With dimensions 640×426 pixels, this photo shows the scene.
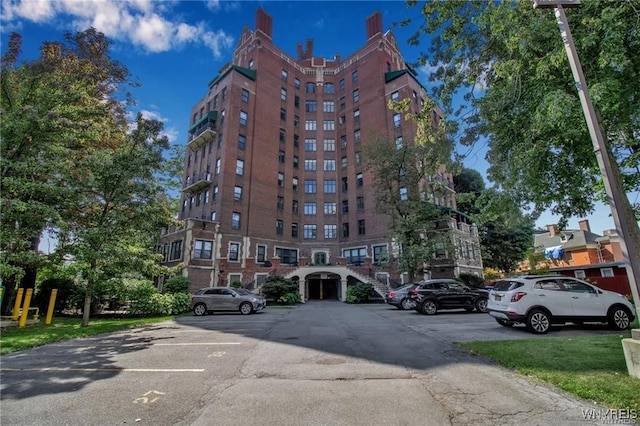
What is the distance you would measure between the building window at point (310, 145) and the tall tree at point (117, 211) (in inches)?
1082

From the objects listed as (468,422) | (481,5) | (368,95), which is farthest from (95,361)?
(368,95)

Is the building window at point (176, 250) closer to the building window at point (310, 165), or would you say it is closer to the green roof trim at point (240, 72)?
the building window at point (310, 165)

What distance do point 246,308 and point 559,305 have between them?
15106 mm

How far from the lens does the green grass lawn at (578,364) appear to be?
172 inches

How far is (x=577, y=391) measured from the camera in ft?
14.8

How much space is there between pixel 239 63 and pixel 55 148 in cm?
3585

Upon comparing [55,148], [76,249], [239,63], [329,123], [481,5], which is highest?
[239,63]

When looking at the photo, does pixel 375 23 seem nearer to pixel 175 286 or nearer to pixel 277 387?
pixel 175 286

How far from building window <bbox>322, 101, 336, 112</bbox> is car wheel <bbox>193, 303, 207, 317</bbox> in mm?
33539

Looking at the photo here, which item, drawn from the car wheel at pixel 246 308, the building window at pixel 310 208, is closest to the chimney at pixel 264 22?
the building window at pixel 310 208

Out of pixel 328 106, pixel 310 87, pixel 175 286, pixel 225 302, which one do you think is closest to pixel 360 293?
pixel 225 302

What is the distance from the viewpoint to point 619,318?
32.1 feet

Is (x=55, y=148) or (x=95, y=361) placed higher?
(x=55, y=148)

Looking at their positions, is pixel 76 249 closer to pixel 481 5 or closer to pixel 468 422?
pixel 468 422
